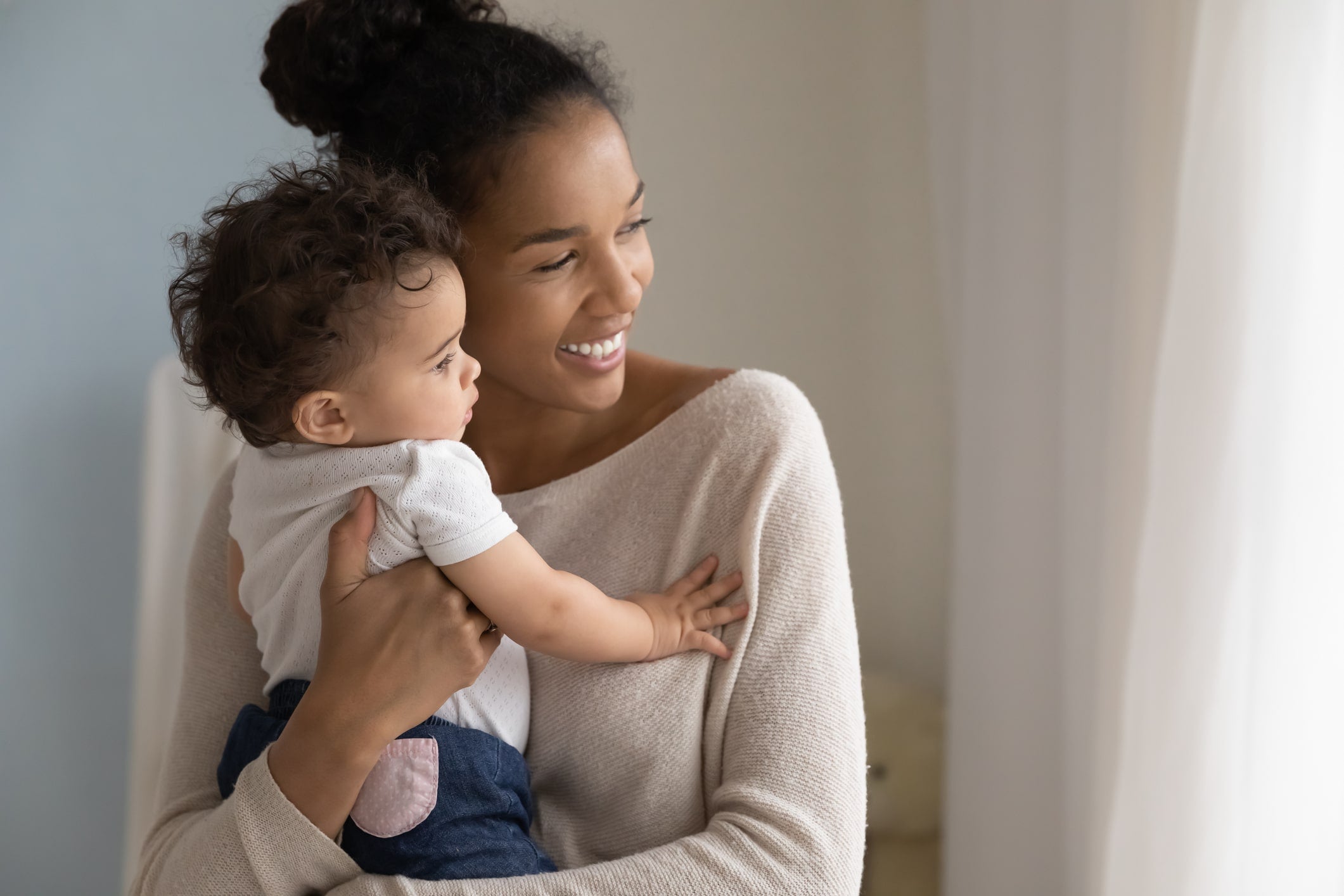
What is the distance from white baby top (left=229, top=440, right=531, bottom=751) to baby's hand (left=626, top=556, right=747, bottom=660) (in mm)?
169

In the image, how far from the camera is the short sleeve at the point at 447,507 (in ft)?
3.13

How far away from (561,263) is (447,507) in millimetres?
343

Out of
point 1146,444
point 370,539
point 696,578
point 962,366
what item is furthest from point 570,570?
point 962,366

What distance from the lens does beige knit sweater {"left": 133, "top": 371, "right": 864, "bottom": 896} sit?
3.27ft

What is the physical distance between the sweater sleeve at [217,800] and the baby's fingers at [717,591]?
0.42m

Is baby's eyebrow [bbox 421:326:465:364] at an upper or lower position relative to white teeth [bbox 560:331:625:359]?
upper

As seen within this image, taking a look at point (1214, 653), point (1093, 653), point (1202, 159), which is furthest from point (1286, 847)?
point (1202, 159)

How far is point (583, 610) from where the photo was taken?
1.03m

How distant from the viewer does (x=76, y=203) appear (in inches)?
80.4

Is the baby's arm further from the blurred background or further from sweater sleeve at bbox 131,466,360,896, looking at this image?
the blurred background

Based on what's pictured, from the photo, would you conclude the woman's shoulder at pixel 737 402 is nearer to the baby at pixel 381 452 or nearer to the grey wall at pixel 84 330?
the baby at pixel 381 452

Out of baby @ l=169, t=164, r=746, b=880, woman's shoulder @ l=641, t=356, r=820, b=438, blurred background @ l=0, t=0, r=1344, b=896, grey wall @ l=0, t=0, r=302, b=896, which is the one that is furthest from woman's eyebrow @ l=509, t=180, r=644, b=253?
grey wall @ l=0, t=0, r=302, b=896

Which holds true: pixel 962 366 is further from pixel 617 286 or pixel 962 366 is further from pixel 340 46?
pixel 340 46

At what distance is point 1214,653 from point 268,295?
114 centimetres
